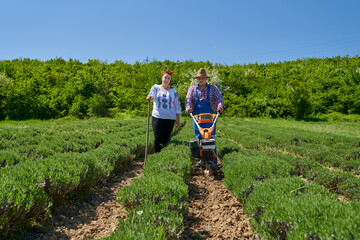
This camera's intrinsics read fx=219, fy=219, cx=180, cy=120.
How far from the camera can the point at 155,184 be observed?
9.75 feet

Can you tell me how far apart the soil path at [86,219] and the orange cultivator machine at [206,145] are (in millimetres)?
1987

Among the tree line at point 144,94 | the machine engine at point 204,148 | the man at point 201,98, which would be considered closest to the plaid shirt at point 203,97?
the man at point 201,98

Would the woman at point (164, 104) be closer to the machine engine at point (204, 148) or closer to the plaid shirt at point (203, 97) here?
the plaid shirt at point (203, 97)

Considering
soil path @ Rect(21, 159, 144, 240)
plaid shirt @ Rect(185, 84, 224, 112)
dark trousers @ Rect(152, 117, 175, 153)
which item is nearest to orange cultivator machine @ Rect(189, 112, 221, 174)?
plaid shirt @ Rect(185, 84, 224, 112)

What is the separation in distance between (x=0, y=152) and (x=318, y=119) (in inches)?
1746

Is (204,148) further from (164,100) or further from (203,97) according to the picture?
(164,100)

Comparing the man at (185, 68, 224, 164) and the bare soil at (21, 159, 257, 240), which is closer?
the bare soil at (21, 159, 257, 240)

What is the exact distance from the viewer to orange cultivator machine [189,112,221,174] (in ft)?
15.6

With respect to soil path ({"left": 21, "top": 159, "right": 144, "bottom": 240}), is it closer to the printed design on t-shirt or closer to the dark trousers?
the dark trousers

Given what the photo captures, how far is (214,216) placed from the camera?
3.35 meters

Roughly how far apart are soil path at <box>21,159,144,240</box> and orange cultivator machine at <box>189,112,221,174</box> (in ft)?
6.52

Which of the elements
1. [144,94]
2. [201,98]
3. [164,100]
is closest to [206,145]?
[201,98]

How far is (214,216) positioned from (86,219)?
6.40 ft

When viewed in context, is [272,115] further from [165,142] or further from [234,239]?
[234,239]
